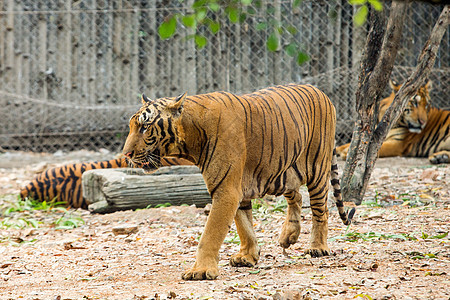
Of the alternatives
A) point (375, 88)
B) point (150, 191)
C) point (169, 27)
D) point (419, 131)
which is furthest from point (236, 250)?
point (419, 131)

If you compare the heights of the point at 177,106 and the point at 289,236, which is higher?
the point at 177,106

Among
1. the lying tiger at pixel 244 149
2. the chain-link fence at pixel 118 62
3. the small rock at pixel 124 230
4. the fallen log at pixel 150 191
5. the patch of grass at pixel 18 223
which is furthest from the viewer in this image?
the chain-link fence at pixel 118 62

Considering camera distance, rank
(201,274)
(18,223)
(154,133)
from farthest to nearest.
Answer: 1. (18,223)
2. (154,133)
3. (201,274)

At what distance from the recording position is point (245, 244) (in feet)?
12.5

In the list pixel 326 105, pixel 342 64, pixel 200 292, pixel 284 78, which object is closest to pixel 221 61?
pixel 284 78

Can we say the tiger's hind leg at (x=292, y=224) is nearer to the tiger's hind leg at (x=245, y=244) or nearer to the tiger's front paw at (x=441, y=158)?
the tiger's hind leg at (x=245, y=244)

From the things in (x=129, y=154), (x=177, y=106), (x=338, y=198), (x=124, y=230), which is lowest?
(x=124, y=230)

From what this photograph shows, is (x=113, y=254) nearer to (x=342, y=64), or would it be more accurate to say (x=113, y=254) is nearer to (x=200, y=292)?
(x=200, y=292)

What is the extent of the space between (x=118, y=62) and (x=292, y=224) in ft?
22.7

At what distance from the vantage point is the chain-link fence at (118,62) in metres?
9.39

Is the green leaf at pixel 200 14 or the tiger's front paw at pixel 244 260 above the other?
the green leaf at pixel 200 14

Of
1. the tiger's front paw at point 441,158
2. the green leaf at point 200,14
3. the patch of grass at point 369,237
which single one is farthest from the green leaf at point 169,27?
the tiger's front paw at point 441,158

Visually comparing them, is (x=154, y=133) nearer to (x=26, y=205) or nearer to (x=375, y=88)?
(x=375, y=88)

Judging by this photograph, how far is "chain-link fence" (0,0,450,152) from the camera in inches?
370
